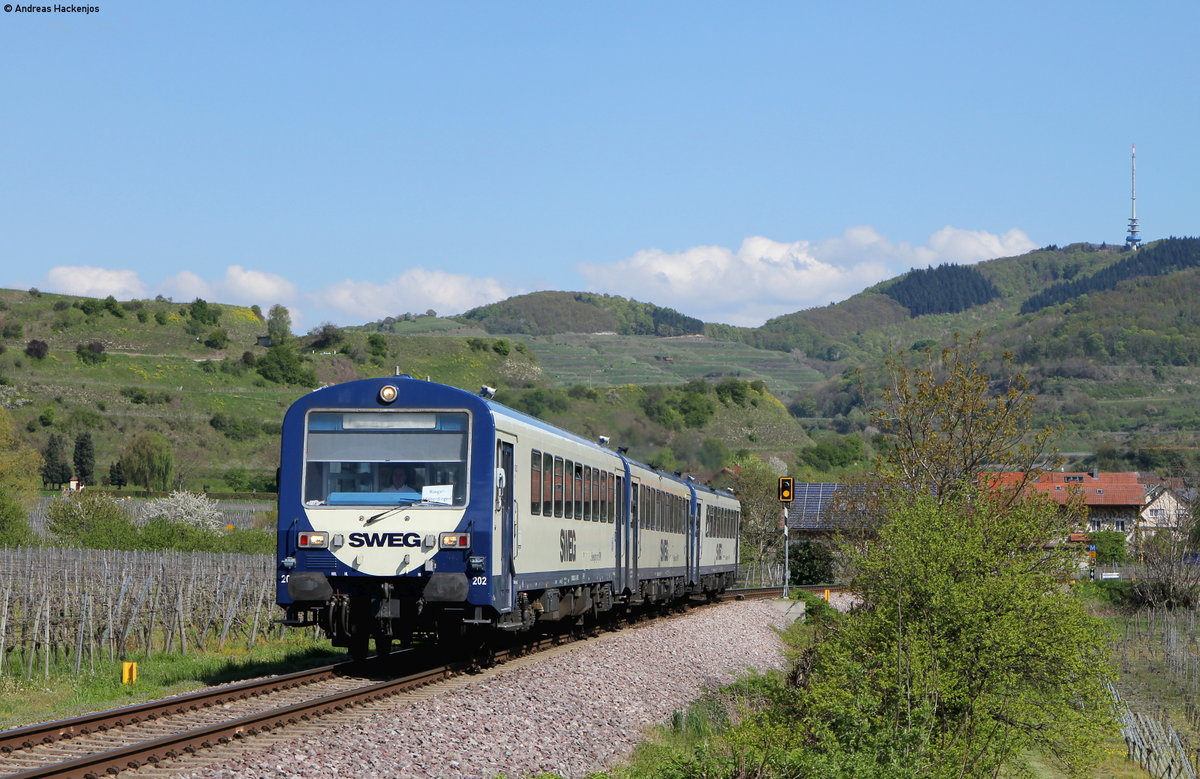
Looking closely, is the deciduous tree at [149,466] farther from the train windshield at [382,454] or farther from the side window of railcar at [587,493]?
the train windshield at [382,454]

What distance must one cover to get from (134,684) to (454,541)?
4.73 metres

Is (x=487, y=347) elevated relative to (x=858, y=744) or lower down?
elevated

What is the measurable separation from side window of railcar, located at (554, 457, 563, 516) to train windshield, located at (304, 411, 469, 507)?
3.50m

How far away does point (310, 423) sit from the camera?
54.2 feet

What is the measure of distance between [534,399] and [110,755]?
347ft

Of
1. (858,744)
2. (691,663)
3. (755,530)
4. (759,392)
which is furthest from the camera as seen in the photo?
(759,392)

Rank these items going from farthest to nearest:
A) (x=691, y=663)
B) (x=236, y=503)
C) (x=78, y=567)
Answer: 1. (x=236, y=503)
2. (x=78, y=567)
3. (x=691, y=663)

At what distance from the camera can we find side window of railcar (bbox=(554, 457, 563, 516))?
19.8 metres

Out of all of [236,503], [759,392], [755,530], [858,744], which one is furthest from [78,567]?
[759,392]

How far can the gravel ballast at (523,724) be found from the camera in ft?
36.5

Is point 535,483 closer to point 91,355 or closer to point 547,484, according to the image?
point 547,484

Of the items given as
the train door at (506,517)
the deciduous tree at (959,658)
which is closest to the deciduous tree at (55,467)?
the train door at (506,517)

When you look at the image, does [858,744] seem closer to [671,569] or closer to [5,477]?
[671,569]

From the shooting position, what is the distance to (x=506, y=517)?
17.1m
